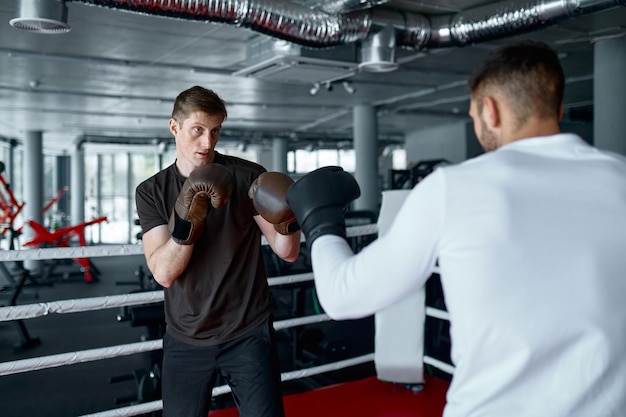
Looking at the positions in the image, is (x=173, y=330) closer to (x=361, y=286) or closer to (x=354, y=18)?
(x=361, y=286)

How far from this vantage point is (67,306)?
2.12 m

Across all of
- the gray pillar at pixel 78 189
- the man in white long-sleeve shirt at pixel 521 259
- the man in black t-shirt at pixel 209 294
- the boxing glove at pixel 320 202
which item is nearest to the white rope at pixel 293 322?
the man in black t-shirt at pixel 209 294

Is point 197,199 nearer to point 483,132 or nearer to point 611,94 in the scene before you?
point 483,132

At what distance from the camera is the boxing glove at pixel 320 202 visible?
1.05 m

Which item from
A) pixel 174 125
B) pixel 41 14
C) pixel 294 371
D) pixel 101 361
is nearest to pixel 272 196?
pixel 174 125

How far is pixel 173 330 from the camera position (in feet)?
5.60

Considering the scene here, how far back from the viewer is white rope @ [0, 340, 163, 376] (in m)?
2.02

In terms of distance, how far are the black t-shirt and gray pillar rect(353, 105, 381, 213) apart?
7775 mm

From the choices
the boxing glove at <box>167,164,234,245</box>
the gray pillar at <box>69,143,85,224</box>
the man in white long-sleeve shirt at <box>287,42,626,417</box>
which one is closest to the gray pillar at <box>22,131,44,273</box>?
the gray pillar at <box>69,143,85,224</box>

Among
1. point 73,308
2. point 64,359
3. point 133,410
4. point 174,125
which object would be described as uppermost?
point 174,125

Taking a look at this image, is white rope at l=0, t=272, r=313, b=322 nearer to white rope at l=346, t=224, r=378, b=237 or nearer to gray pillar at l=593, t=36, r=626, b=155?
white rope at l=346, t=224, r=378, b=237

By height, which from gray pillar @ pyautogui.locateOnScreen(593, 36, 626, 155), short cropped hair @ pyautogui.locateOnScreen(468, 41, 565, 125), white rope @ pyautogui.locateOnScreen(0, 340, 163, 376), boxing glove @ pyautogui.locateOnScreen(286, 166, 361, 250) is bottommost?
white rope @ pyautogui.locateOnScreen(0, 340, 163, 376)

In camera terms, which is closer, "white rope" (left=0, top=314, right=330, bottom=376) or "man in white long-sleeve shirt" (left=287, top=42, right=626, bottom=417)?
"man in white long-sleeve shirt" (left=287, top=42, right=626, bottom=417)

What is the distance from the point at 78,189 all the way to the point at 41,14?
11.6 m
